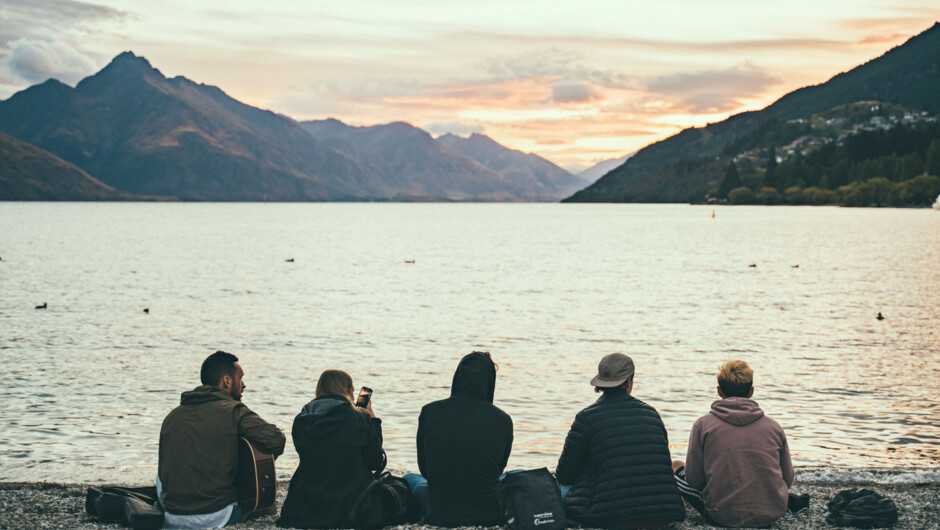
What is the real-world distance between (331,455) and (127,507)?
9.26ft

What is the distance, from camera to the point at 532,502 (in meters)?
9.70

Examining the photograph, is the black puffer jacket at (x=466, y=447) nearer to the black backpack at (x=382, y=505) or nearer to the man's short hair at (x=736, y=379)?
the black backpack at (x=382, y=505)

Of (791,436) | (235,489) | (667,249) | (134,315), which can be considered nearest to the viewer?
(235,489)

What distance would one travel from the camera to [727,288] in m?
56.0

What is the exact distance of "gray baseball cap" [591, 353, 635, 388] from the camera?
9.12 m

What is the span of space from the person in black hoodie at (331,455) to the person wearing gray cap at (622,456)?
2439mm

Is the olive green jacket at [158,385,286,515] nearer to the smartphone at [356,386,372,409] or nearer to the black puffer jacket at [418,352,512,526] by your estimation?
the smartphone at [356,386,372,409]

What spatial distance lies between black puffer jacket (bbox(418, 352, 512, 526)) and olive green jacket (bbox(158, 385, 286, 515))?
1.89m

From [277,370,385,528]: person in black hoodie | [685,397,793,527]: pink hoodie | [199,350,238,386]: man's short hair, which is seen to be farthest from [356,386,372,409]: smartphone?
[685,397,793,527]: pink hoodie

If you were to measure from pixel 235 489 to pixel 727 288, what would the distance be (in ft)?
166

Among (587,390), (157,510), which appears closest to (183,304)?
(587,390)

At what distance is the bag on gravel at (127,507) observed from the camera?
9703 millimetres

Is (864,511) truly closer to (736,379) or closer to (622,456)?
(736,379)

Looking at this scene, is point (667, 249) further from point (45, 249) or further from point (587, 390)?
point (587, 390)
